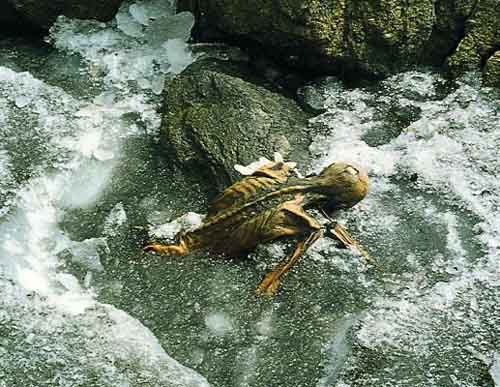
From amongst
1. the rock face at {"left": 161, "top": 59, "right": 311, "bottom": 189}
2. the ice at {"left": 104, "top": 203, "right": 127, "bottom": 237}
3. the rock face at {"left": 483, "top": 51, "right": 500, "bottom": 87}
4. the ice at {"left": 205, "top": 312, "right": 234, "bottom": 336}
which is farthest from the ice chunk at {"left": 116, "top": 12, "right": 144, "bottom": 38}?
the ice at {"left": 205, "top": 312, "right": 234, "bottom": 336}

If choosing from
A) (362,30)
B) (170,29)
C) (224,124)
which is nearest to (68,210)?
(224,124)

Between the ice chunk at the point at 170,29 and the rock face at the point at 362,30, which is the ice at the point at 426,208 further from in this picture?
the ice chunk at the point at 170,29

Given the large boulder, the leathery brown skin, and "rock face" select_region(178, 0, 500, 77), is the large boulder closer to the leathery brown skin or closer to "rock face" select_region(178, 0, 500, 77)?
"rock face" select_region(178, 0, 500, 77)

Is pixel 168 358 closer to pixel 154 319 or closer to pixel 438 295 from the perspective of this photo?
pixel 154 319

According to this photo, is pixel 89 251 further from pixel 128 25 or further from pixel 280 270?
pixel 128 25

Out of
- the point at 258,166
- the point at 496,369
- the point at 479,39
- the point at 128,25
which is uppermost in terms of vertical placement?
the point at 479,39

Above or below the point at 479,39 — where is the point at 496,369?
A: below

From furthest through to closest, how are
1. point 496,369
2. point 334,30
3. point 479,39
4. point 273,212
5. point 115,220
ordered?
point 479,39
point 334,30
point 115,220
point 273,212
point 496,369
